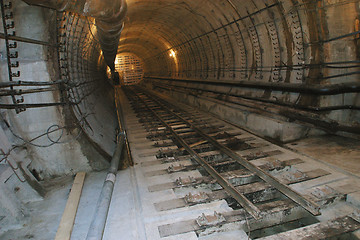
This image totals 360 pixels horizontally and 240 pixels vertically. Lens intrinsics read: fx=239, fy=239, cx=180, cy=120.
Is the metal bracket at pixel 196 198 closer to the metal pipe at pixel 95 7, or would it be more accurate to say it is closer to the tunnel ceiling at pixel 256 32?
the metal pipe at pixel 95 7

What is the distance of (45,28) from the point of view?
4.35 metres

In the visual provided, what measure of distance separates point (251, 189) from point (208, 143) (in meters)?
2.43

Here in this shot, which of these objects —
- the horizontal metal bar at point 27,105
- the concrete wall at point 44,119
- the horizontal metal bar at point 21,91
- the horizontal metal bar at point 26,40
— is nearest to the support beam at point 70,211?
the concrete wall at point 44,119

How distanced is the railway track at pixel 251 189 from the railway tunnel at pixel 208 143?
0.7 inches

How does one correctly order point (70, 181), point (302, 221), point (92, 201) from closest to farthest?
point (302, 221) → point (92, 201) → point (70, 181)

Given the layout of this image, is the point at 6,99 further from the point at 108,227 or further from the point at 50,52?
the point at 108,227

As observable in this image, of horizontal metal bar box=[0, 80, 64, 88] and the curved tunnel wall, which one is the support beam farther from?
the curved tunnel wall

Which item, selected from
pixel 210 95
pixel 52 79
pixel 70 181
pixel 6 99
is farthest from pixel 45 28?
pixel 210 95

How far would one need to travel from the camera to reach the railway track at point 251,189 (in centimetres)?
293

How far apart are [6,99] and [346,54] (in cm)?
741

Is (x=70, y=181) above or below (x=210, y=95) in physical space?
below

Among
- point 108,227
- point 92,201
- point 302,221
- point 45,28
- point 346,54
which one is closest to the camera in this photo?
point 108,227

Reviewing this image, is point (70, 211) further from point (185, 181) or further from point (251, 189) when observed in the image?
point (251, 189)

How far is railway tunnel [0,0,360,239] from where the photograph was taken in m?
3.24
